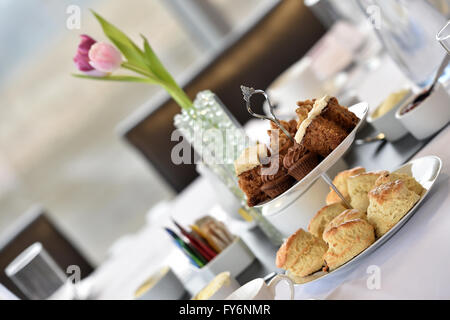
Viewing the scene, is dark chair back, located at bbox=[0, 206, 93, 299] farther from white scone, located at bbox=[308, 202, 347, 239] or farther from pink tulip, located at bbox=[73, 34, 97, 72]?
white scone, located at bbox=[308, 202, 347, 239]

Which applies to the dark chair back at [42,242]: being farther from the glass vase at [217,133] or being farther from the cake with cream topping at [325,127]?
the cake with cream topping at [325,127]

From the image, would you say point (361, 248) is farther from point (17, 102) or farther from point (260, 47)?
point (17, 102)

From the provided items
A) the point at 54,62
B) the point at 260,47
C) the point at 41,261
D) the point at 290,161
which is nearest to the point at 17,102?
the point at 54,62

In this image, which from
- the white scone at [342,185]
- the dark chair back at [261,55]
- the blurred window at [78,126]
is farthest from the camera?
the blurred window at [78,126]

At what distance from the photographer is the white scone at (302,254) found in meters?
0.79

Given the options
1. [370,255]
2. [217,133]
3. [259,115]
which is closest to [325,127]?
[259,115]

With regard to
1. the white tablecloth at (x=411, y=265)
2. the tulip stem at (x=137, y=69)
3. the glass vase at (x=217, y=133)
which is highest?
the tulip stem at (x=137, y=69)

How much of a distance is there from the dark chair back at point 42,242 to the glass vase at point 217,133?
48.4 inches

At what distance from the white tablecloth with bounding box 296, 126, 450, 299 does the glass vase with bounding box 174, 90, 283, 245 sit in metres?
0.30

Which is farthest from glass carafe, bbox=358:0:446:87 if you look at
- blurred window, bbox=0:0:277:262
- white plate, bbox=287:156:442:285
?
blurred window, bbox=0:0:277:262

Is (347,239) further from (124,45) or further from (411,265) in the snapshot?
(124,45)

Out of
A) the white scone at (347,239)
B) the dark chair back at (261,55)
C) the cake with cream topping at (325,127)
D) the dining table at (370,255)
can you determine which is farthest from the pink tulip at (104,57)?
the dark chair back at (261,55)

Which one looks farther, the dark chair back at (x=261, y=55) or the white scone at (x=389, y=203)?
the dark chair back at (x=261, y=55)

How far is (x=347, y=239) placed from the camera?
0.75 metres
